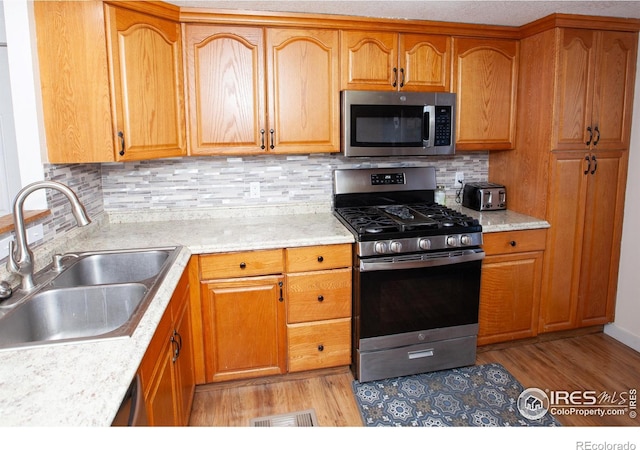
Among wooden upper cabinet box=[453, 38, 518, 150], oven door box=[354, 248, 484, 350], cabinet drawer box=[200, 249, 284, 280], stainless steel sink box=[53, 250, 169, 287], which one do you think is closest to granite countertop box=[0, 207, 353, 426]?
stainless steel sink box=[53, 250, 169, 287]

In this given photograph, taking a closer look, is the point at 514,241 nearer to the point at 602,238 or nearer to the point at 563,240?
the point at 563,240

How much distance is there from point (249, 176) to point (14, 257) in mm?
1417

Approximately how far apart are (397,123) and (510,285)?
121 centimetres

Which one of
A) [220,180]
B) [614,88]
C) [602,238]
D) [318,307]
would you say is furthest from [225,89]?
[602,238]

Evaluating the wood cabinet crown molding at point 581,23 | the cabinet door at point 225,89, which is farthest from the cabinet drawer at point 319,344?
the wood cabinet crown molding at point 581,23

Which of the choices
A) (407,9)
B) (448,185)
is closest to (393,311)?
(448,185)

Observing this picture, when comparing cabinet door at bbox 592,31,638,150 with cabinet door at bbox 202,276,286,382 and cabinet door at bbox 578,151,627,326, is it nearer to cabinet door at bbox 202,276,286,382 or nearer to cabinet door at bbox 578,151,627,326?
cabinet door at bbox 578,151,627,326

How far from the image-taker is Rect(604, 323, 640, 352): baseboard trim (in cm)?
272

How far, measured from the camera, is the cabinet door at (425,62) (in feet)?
8.30

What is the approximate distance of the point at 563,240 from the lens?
105 inches

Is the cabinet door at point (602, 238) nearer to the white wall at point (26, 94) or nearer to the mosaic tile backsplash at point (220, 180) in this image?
the mosaic tile backsplash at point (220, 180)

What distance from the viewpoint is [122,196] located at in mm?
2590

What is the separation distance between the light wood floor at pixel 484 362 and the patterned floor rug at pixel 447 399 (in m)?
0.08
